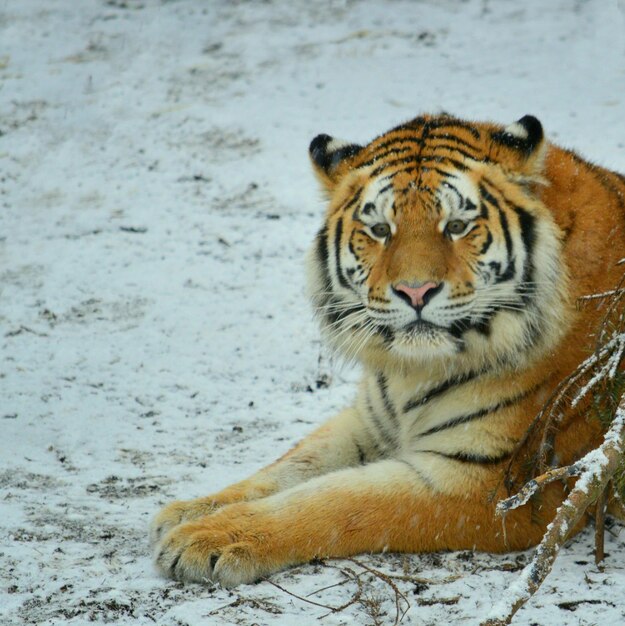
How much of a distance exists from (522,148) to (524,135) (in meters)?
0.04

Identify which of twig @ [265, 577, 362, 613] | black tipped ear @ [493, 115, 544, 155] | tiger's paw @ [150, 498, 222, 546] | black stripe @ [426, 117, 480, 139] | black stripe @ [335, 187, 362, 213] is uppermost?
black stripe @ [426, 117, 480, 139]

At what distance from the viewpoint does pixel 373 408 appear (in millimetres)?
3318

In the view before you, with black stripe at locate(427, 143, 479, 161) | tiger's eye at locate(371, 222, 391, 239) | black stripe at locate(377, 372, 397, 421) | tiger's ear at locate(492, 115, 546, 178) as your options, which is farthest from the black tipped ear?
black stripe at locate(377, 372, 397, 421)

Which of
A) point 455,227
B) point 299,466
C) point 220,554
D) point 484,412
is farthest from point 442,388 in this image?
point 220,554

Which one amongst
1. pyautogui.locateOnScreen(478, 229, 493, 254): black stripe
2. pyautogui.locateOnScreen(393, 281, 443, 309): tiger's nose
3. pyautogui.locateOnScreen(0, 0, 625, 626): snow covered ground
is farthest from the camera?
pyautogui.locateOnScreen(478, 229, 493, 254): black stripe

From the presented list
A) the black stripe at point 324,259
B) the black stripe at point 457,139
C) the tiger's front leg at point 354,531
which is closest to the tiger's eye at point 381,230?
the black stripe at point 324,259

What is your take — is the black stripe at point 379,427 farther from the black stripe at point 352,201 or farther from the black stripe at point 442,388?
the black stripe at point 352,201

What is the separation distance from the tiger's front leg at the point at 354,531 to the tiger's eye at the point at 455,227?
0.70 meters

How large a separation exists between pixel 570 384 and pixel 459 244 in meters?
0.51

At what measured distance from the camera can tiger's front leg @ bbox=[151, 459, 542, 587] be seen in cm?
264

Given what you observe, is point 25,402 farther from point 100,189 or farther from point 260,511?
point 100,189

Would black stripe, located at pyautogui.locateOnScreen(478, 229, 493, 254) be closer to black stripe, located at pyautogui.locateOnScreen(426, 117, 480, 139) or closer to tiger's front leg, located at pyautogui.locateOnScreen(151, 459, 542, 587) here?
black stripe, located at pyautogui.locateOnScreen(426, 117, 480, 139)

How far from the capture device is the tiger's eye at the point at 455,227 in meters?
2.82

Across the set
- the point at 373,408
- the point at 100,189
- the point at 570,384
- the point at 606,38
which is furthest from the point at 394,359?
the point at 606,38
